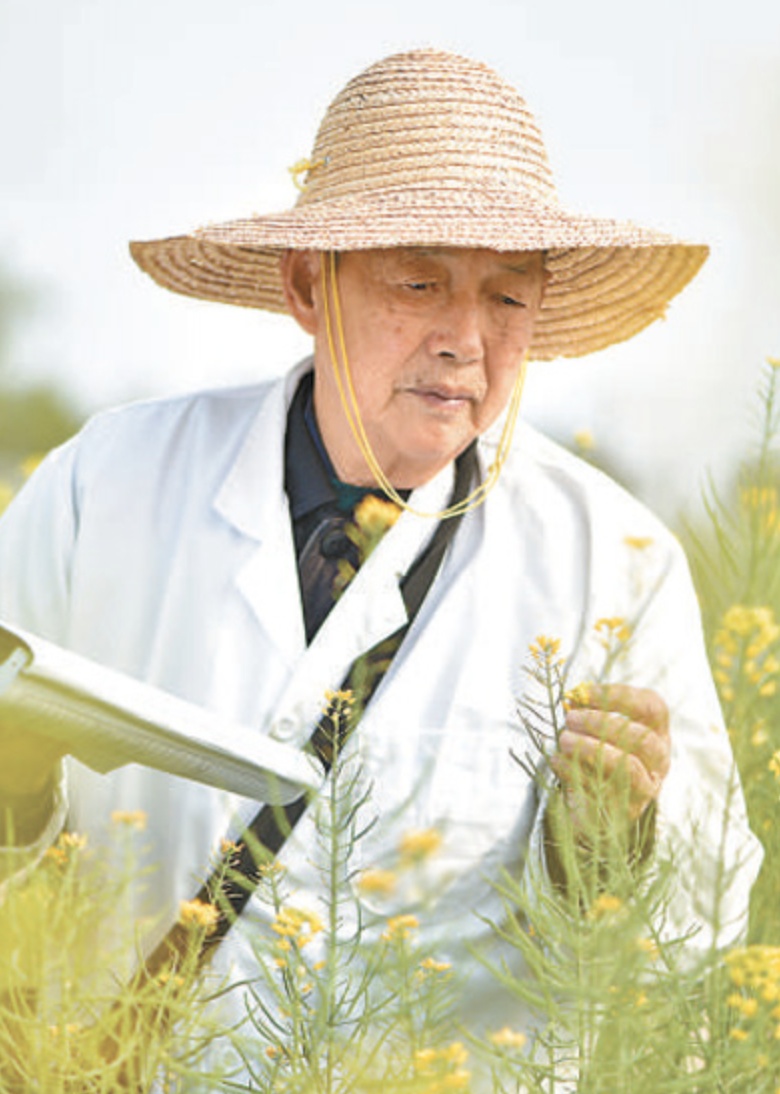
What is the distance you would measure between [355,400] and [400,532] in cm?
22

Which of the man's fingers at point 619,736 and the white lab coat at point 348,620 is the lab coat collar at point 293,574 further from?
the man's fingers at point 619,736

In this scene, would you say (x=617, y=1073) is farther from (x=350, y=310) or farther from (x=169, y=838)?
(x=350, y=310)

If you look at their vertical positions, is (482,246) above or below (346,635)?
above

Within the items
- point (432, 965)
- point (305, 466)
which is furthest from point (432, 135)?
point (432, 965)

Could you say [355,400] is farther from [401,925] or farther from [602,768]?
Result: [401,925]

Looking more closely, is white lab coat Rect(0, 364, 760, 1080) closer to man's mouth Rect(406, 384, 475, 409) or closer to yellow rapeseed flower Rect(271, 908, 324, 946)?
man's mouth Rect(406, 384, 475, 409)

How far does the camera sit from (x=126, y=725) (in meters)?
1.88

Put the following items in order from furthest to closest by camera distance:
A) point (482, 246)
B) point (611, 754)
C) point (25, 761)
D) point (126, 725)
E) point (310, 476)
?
1. point (310, 476)
2. point (482, 246)
3. point (25, 761)
4. point (611, 754)
5. point (126, 725)

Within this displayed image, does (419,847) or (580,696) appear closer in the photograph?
(419,847)

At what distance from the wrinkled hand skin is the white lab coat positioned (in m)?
0.26

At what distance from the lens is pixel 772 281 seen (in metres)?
2.03

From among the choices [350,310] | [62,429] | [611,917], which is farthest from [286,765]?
[62,429]

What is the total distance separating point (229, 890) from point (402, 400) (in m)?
0.77

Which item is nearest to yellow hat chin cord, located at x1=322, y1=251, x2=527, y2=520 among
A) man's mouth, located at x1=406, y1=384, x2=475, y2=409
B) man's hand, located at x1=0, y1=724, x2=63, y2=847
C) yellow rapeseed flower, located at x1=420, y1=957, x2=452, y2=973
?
man's mouth, located at x1=406, y1=384, x2=475, y2=409
